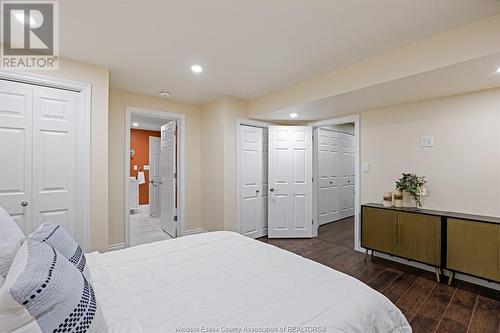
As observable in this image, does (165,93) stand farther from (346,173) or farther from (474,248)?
(346,173)

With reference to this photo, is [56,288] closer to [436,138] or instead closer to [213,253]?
Answer: [213,253]

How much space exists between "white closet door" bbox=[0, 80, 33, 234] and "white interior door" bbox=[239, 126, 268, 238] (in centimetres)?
259

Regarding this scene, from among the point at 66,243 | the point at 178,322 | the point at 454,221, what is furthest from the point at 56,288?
the point at 454,221

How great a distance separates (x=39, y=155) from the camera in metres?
2.32

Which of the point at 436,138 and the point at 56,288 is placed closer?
the point at 56,288

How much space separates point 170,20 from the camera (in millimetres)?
1845

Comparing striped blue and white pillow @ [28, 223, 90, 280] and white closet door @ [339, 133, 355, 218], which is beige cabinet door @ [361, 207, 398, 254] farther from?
striped blue and white pillow @ [28, 223, 90, 280]

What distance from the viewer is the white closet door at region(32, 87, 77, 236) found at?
231cm

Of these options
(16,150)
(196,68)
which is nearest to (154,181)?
(16,150)

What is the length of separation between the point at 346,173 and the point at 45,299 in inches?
236

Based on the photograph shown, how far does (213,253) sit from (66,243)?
2.87 ft

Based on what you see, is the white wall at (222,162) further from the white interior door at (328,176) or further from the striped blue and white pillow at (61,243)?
the striped blue and white pillow at (61,243)

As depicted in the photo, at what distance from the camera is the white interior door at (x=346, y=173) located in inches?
225

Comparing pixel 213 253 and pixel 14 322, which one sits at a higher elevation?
pixel 14 322
